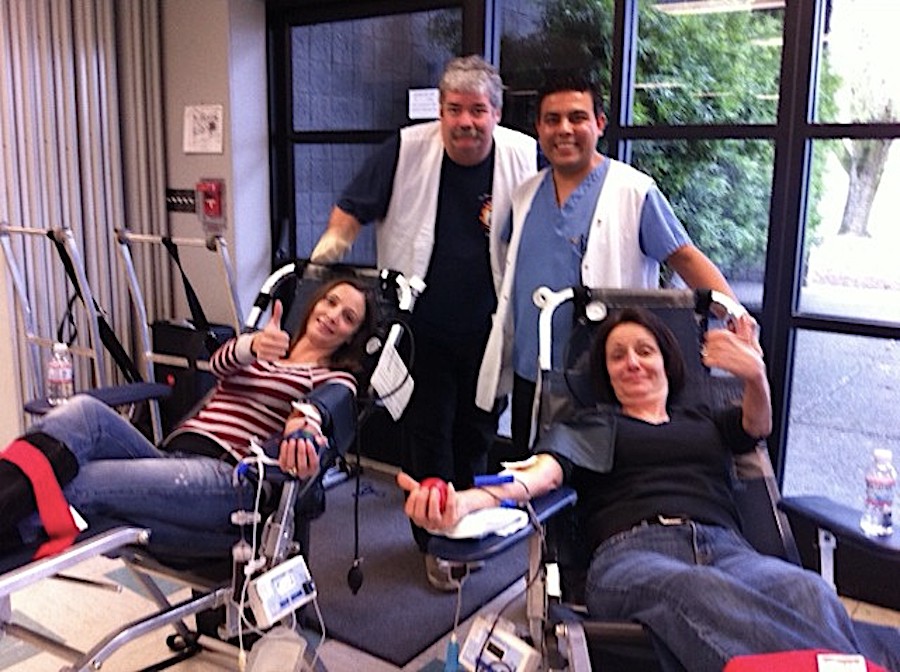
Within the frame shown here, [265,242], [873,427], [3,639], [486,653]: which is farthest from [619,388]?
[265,242]

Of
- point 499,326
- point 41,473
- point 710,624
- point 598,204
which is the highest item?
point 598,204

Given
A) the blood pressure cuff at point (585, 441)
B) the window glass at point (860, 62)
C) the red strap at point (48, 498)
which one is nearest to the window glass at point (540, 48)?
the window glass at point (860, 62)

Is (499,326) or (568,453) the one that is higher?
(499,326)

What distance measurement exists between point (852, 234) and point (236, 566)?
6.99 ft

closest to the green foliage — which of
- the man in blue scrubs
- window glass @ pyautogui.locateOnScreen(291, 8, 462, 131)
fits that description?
window glass @ pyautogui.locateOnScreen(291, 8, 462, 131)

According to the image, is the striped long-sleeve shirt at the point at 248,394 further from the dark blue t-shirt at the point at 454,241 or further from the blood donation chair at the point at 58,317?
the blood donation chair at the point at 58,317

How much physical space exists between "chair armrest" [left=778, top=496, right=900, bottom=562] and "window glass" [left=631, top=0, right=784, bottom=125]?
1.46m

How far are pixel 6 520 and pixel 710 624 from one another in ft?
4.52

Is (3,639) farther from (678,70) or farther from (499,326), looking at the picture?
(678,70)

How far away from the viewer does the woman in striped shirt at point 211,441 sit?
198 centimetres

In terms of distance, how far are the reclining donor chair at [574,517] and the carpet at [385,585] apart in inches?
15.8

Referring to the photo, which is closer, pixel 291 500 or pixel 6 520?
pixel 6 520

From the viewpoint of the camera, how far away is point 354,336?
2.47 metres

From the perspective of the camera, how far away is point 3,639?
252 centimetres
